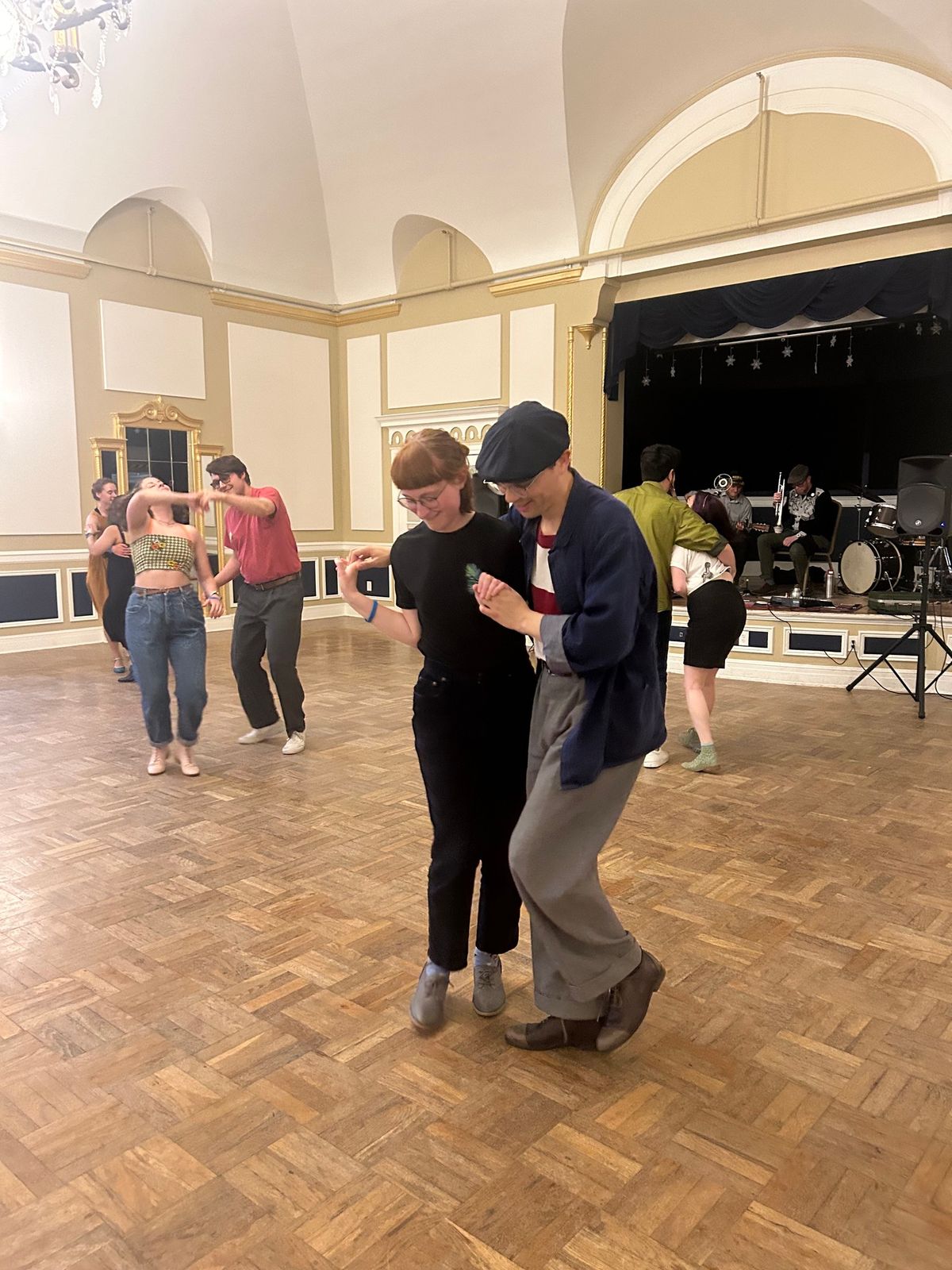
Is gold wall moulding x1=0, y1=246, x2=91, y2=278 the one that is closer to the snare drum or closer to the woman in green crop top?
the woman in green crop top

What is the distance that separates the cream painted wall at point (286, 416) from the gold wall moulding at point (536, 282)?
258cm

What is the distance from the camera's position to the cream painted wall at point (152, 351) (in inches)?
366

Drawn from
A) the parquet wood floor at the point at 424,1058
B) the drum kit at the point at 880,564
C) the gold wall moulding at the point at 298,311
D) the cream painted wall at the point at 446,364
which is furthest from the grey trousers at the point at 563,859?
the gold wall moulding at the point at 298,311

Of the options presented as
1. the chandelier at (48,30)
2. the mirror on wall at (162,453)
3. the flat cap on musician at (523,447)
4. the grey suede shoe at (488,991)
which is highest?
the chandelier at (48,30)

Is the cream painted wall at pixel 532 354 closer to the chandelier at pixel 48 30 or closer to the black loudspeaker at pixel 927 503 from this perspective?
the black loudspeaker at pixel 927 503

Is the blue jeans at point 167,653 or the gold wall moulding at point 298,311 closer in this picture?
the blue jeans at point 167,653

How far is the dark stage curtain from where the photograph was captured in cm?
730

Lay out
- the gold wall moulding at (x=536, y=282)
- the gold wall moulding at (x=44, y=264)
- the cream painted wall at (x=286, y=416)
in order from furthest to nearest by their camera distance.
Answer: the cream painted wall at (x=286, y=416) → the gold wall moulding at (x=536, y=282) → the gold wall moulding at (x=44, y=264)

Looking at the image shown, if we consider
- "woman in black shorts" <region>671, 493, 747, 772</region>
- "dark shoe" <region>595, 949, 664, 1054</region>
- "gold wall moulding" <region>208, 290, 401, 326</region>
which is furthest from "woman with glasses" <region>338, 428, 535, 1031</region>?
"gold wall moulding" <region>208, 290, 401, 326</region>

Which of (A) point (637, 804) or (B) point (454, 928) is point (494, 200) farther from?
(B) point (454, 928)

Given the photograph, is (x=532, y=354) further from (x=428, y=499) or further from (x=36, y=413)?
(x=428, y=499)

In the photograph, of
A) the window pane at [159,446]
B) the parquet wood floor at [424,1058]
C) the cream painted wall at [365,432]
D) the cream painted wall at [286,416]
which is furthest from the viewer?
the cream painted wall at [365,432]

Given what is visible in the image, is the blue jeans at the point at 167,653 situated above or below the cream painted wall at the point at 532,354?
below

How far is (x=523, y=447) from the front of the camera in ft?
6.41
